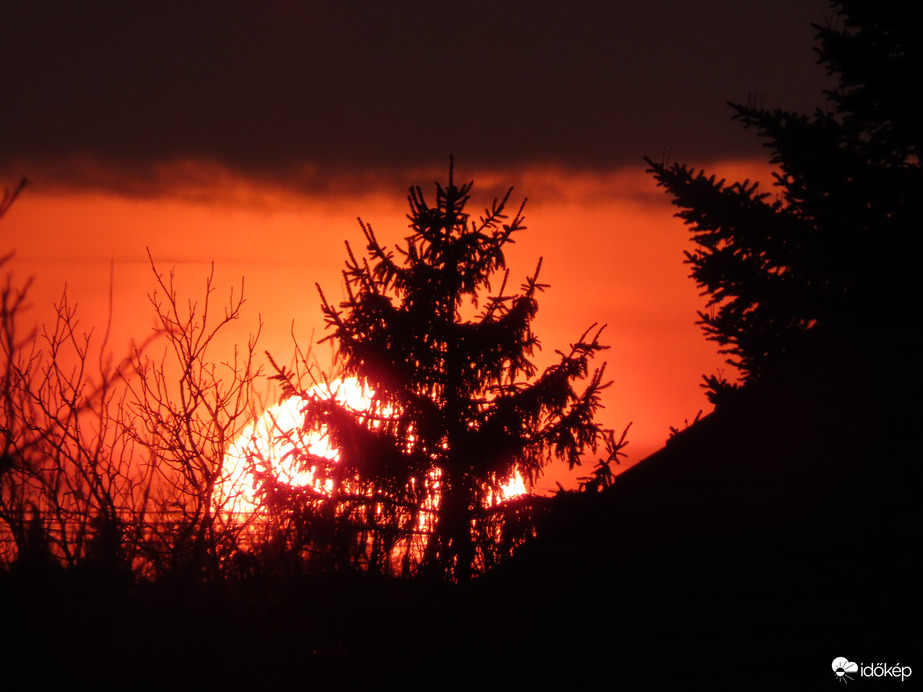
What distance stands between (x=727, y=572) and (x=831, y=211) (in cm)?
1036

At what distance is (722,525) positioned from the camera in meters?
5.60

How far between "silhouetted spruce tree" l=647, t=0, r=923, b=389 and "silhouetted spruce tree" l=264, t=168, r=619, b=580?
10.3 ft

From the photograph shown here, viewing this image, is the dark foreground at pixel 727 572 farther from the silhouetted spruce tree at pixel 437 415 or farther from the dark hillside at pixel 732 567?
the silhouetted spruce tree at pixel 437 415

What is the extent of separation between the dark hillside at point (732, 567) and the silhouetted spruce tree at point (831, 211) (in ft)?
22.1

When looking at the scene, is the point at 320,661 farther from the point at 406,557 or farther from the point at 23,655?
the point at 23,655

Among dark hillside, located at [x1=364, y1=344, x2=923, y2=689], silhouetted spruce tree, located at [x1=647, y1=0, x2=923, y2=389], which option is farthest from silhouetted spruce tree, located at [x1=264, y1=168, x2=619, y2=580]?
dark hillside, located at [x1=364, y1=344, x2=923, y2=689]

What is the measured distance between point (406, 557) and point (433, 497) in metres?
1.20

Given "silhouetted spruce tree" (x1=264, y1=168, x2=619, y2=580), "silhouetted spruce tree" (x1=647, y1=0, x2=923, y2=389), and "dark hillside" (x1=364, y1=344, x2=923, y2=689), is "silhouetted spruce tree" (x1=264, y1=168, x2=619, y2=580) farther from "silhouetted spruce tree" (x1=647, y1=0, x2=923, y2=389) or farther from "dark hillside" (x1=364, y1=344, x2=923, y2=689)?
"dark hillside" (x1=364, y1=344, x2=923, y2=689)

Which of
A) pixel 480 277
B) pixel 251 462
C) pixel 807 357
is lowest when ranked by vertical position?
pixel 807 357

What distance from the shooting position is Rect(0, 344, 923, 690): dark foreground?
17.0 feet

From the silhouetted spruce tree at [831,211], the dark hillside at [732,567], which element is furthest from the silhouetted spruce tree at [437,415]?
the dark hillside at [732,567]

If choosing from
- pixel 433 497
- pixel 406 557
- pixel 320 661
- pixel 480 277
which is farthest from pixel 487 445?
pixel 320 661

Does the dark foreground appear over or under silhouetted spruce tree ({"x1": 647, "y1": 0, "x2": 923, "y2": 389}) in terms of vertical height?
under

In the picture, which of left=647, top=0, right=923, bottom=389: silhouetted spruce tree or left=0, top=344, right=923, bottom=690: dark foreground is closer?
left=0, top=344, right=923, bottom=690: dark foreground
